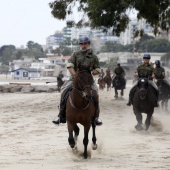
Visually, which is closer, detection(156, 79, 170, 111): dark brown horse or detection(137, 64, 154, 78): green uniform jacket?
detection(137, 64, 154, 78): green uniform jacket

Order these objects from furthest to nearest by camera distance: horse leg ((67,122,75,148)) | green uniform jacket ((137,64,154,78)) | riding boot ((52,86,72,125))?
green uniform jacket ((137,64,154,78)) < riding boot ((52,86,72,125)) < horse leg ((67,122,75,148))

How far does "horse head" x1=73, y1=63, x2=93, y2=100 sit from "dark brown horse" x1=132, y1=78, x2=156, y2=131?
6.20m

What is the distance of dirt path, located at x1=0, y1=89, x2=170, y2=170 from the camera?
11875 millimetres

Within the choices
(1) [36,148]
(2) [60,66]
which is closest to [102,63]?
(2) [60,66]

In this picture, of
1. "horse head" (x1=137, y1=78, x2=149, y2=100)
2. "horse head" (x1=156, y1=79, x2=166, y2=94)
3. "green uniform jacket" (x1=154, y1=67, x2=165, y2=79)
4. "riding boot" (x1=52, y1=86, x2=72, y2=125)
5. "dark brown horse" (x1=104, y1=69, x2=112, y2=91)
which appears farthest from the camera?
"dark brown horse" (x1=104, y1=69, x2=112, y2=91)

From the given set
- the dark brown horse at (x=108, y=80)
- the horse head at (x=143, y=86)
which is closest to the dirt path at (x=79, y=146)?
the horse head at (x=143, y=86)

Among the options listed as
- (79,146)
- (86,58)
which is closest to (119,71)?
(79,146)

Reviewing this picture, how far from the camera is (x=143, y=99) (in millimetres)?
18594

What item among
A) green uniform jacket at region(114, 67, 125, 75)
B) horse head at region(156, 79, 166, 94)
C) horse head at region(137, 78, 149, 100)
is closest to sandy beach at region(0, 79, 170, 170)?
horse head at region(137, 78, 149, 100)

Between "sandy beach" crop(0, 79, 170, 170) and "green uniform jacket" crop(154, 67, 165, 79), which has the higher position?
"green uniform jacket" crop(154, 67, 165, 79)

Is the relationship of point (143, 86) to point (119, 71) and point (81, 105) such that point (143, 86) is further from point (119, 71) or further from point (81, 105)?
point (119, 71)

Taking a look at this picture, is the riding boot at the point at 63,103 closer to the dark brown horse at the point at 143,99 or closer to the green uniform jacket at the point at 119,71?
the dark brown horse at the point at 143,99

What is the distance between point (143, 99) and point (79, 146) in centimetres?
492

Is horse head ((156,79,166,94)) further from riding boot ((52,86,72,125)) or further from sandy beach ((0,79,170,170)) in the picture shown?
riding boot ((52,86,72,125))
